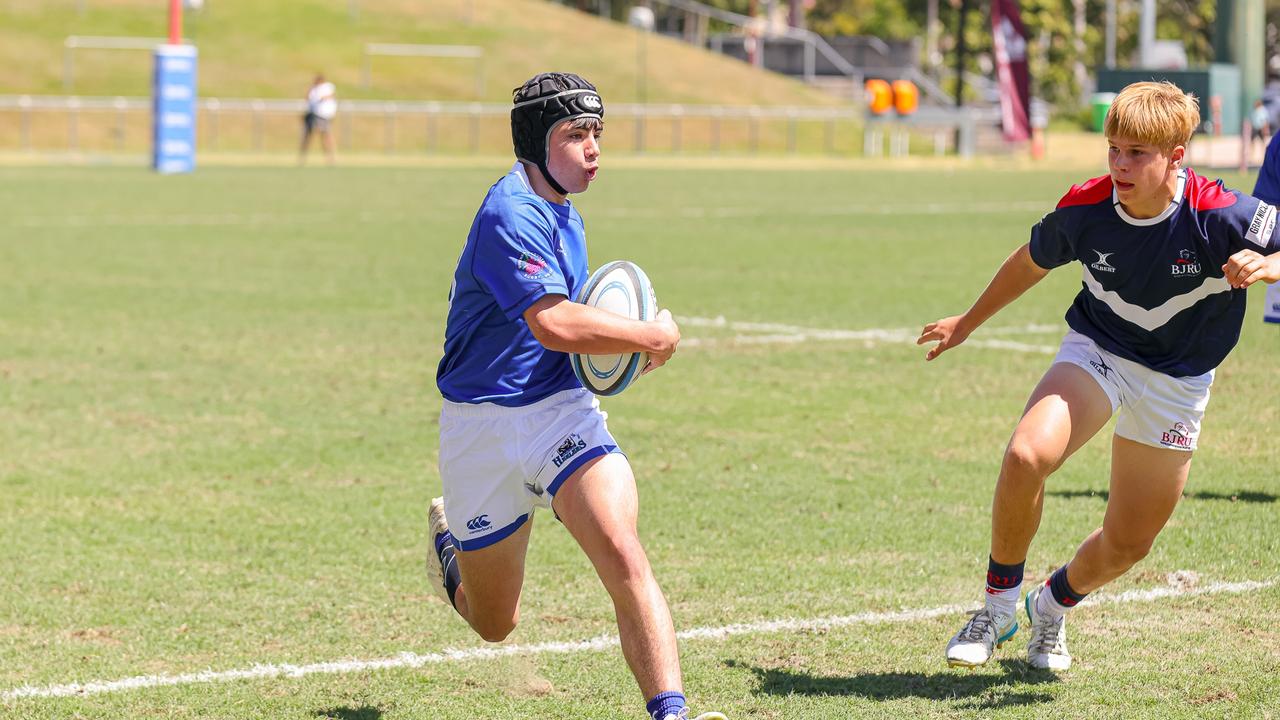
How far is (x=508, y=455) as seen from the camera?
5.12 metres

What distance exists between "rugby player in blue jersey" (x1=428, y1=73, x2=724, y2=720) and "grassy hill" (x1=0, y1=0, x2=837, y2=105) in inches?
2300

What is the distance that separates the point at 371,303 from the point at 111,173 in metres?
25.1

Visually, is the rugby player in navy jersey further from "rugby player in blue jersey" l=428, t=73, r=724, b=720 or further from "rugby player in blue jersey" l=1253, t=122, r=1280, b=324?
"rugby player in blue jersey" l=1253, t=122, r=1280, b=324

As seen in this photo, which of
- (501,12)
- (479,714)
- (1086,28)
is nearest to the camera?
(479,714)

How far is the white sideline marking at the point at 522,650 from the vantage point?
5652mm

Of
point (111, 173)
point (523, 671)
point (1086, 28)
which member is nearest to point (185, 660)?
point (523, 671)

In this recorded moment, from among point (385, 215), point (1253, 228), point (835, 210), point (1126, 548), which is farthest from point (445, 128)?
point (1253, 228)

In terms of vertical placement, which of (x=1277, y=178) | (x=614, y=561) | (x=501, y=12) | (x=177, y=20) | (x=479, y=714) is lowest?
(x=479, y=714)

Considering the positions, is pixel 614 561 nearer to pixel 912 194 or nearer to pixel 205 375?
pixel 205 375

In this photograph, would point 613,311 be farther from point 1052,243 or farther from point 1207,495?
point 1207,495

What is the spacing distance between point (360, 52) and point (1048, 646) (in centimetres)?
6541

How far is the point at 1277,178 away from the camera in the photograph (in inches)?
309

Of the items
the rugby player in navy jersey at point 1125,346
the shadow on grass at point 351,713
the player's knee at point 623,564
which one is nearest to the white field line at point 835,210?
the rugby player in navy jersey at point 1125,346

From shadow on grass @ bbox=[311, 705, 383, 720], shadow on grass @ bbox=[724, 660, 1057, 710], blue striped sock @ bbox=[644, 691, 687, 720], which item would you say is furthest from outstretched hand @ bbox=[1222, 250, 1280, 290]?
shadow on grass @ bbox=[311, 705, 383, 720]
